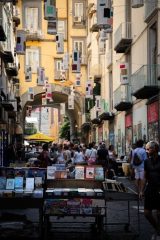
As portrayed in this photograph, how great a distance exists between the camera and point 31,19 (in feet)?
174

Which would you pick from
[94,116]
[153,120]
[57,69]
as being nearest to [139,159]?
[153,120]

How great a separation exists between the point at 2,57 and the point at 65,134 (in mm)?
49046

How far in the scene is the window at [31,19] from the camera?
52.9 m

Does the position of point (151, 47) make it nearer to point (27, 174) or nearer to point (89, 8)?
point (27, 174)

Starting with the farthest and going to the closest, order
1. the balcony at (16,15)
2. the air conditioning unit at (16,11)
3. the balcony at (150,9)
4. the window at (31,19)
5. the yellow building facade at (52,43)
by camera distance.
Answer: the yellow building facade at (52,43) < the window at (31,19) < the air conditioning unit at (16,11) < the balcony at (16,15) < the balcony at (150,9)

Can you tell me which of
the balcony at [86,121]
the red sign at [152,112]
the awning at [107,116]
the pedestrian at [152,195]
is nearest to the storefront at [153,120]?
the red sign at [152,112]

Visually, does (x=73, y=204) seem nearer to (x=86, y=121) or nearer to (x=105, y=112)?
(x=105, y=112)

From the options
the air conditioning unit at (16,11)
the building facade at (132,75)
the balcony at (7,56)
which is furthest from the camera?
the air conditioning unit at (16,11)

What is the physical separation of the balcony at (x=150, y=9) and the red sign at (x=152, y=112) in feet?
11.8

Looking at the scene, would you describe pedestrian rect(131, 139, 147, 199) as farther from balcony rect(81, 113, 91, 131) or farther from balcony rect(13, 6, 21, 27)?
balcony rect(81, 113, 91, 131)

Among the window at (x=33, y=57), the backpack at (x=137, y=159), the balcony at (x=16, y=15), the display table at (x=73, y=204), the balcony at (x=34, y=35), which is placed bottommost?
the display table at (x=73, y=204)

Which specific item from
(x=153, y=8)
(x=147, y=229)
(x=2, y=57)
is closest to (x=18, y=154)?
(x=2, y=57)

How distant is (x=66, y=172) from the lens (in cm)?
1133

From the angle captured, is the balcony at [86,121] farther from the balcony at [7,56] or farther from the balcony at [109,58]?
the balcony at [7,56]
